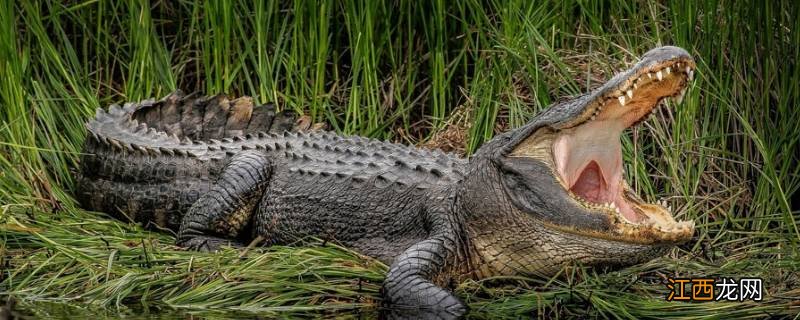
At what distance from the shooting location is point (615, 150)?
16.9ft

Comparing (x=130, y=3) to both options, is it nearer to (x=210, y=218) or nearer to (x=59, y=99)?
(x=59, y=99)

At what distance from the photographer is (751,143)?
621 cm

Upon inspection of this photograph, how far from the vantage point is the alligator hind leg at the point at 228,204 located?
6.07m

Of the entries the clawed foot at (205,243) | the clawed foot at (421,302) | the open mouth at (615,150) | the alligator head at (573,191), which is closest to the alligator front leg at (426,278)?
the clawed foot at (421,302)

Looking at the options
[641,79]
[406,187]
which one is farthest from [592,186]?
→ [406,187]

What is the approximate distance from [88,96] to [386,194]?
2234 mm

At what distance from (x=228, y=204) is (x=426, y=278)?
143 centimetres

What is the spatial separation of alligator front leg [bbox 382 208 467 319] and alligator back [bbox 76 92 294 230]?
5.03 feet

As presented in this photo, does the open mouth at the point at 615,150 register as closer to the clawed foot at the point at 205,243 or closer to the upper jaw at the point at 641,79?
the upper jaw at the point at 641,79

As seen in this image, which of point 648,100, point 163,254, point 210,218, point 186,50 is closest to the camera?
point 648,100

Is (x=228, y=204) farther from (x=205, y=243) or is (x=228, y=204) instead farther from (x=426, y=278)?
(x=426, y=278)

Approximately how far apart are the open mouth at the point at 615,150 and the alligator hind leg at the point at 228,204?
1.55 meters

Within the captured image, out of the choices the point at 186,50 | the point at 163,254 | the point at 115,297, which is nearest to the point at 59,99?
the point at 186,50

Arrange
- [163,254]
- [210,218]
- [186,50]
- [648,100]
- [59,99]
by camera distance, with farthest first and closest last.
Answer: [186,50]
[59,99]
[210,218]
[163,254]
[648,100]
